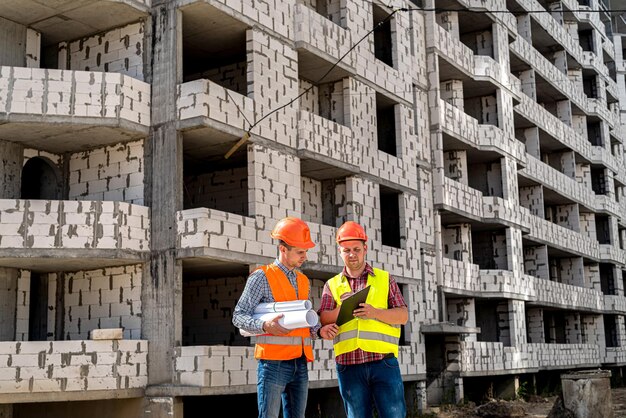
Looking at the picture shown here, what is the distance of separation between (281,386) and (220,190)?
575 inches

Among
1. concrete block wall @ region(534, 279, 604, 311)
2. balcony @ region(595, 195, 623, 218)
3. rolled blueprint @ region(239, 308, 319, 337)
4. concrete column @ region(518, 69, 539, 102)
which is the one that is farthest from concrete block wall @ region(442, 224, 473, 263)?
rolled blueprint @ region(239, 308, 319, 337)

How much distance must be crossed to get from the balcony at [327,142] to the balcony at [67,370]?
21.2ft

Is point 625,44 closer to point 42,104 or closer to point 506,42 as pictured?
point 506,42

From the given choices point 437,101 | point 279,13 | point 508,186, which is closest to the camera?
point 279,13

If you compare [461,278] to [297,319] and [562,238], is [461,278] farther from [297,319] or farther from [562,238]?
[297,319]

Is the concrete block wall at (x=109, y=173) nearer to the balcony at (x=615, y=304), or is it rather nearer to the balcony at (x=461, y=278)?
the balcony at (x=461, y=278)

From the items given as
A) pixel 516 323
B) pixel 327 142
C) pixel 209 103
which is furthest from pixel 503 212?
pixel 209 103

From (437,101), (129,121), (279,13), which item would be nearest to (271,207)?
(129,121)

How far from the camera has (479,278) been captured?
88.7 ft

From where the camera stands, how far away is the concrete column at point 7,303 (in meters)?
16.7

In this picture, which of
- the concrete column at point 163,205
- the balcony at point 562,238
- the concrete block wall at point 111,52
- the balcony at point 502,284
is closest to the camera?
the concrete column at point 163,205

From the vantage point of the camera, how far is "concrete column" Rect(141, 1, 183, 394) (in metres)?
15.9

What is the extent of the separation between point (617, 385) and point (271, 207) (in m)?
26.6

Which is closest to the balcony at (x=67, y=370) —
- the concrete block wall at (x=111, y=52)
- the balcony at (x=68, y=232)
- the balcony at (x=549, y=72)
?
the balcony at (x=68, y=232)
